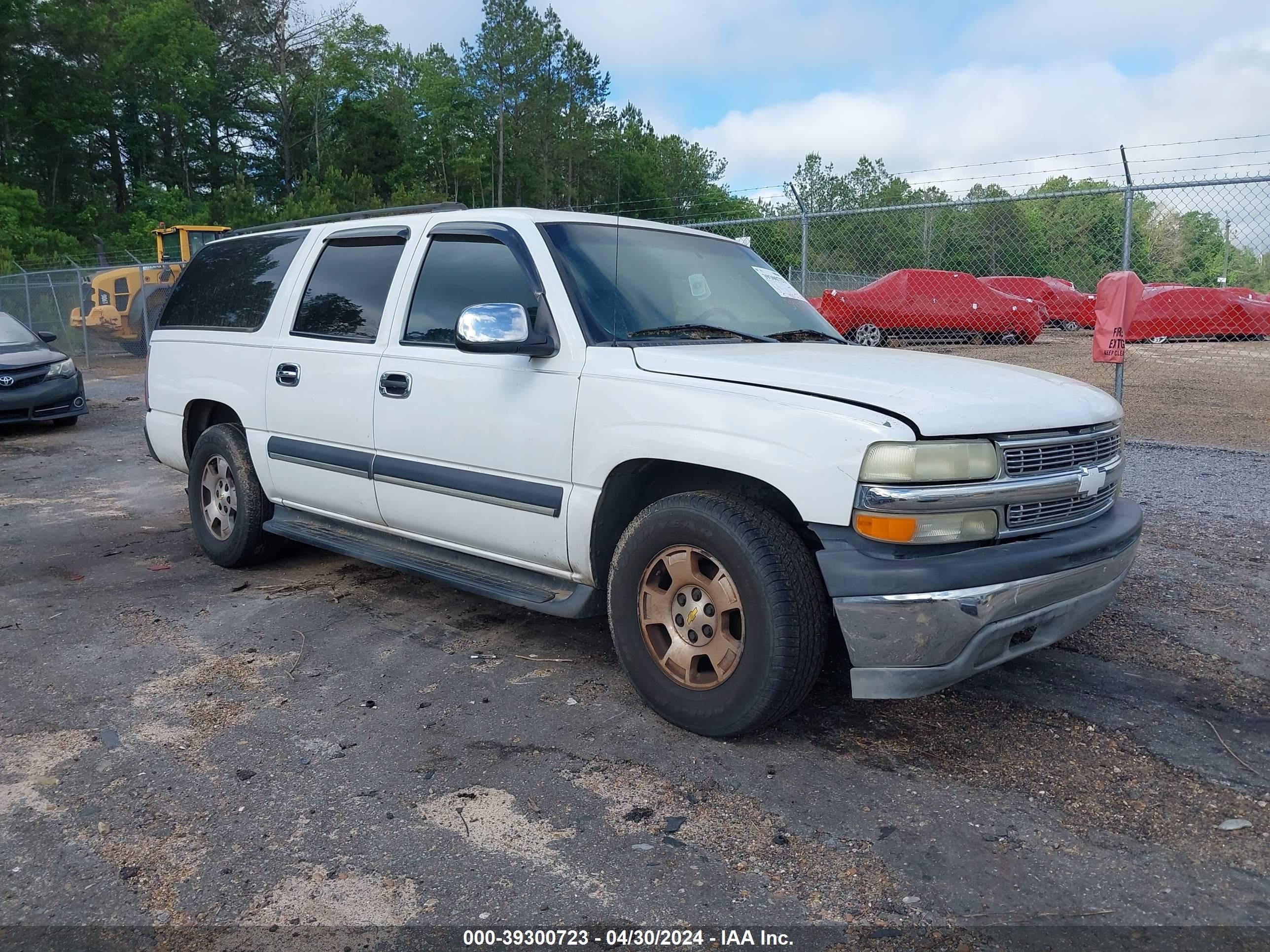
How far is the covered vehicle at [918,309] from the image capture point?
1666cm

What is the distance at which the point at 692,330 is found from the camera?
4012 millimetres

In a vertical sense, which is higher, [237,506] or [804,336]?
[804,336]

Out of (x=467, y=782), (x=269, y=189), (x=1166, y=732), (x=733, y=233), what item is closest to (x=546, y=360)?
(x=467, y=782)

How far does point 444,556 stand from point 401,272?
1.30 meters

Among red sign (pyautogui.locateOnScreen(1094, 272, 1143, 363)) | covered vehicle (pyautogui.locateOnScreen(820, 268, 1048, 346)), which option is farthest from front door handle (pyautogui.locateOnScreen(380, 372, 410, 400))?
covered vehicle (pyautogui.locateOnScreen(820, 268, 1048, 346))

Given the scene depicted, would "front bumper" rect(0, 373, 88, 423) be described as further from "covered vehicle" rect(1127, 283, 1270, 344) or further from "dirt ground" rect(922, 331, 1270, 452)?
"covered vehicle" rect(1127, 283, 1270, 344)

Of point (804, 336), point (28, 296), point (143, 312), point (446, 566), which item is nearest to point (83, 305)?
point (143, 312)

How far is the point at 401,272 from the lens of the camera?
4516 mm

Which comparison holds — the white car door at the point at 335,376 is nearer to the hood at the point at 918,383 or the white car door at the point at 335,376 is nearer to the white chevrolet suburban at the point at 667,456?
the white chevrolet suburban at the point at 667,456

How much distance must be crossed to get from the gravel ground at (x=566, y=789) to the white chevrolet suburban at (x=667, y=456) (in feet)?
1.16

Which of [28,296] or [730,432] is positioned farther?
[28,296]

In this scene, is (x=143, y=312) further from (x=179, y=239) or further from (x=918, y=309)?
(x=918, y=309)

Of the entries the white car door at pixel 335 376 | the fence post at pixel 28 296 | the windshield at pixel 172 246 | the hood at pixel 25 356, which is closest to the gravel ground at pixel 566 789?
the white car door at pixel 335 376

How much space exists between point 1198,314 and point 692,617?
1963 centimetres
